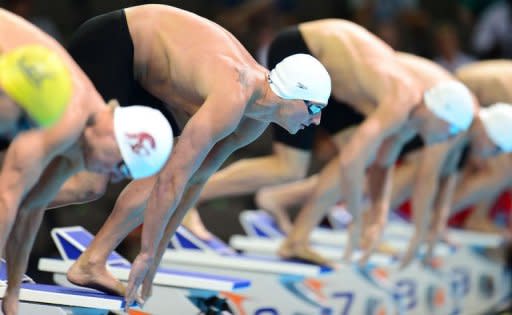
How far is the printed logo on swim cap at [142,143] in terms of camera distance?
3.88 meters

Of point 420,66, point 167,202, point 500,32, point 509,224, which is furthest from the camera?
point 500,32

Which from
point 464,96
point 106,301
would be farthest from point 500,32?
point 106,301

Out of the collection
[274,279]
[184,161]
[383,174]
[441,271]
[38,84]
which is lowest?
[441,271]

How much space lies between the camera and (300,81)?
4801 millimetres

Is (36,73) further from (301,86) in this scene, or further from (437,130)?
(437,130)

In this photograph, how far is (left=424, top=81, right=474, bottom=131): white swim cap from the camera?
21.3 ft

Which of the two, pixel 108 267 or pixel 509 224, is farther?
pixel 509 224

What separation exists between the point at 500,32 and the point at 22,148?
8.87 m

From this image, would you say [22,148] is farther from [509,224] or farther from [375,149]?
[509,224]

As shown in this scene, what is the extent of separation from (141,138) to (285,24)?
581cm

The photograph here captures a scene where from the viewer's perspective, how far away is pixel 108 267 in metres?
5.27

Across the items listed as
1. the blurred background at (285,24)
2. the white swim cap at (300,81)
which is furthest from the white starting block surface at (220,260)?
the white swim cap at (300,81)

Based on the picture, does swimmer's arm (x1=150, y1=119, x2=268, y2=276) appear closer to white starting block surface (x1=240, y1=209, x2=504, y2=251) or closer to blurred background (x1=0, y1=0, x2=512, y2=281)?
blurred background (x1=0, y1=0, x2=512, y2=281)

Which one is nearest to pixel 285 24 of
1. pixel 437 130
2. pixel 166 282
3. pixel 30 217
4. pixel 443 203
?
pixel 443 203
